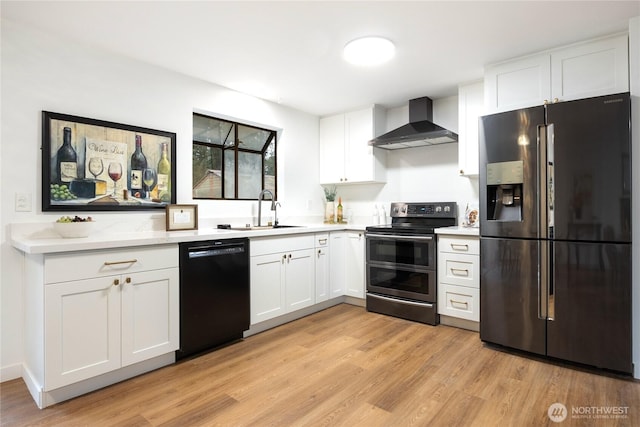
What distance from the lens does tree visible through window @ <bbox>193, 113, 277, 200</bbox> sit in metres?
3.50

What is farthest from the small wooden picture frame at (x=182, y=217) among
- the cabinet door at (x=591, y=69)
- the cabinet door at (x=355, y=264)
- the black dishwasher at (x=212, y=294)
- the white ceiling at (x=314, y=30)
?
the cabinet door at (x=591, y=69)

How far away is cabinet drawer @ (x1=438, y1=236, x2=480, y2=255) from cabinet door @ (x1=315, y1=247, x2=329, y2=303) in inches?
46.1

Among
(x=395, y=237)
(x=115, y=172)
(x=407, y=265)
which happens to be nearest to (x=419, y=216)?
(x=395, y=237)

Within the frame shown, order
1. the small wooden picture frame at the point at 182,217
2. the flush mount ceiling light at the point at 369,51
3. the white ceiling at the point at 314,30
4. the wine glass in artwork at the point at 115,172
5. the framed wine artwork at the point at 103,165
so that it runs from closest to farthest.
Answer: the white ceiling at the point at 314,30
the framed wine artwork at the point at 103,165
the flush mount ceiling light at the point at 369,51
the wine glass in artwork at the point at 115,172
the small wooden picture frame at the point at 182,217

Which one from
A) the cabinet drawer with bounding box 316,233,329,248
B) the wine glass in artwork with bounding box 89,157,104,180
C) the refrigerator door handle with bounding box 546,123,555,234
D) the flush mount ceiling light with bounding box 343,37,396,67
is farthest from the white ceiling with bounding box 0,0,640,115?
the cabinet drawer with bounding box 316,233,329,248

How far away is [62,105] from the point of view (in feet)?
8.09

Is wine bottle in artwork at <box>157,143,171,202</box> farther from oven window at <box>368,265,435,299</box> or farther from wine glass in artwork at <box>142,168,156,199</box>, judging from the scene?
oven window at <box>368,265,435,299</box>

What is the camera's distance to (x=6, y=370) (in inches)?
88.2

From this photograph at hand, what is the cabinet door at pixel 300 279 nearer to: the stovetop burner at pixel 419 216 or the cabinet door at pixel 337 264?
the cabinet door at pixel 337 264

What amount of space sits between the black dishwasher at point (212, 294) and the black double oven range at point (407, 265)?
4.68 ft

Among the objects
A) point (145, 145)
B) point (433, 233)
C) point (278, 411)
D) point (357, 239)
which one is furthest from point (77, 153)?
point (433, 233)

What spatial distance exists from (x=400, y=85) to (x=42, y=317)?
3.35m

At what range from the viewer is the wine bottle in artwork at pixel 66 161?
244 cm

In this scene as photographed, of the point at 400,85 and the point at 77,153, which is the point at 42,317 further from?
the point at 400,85
